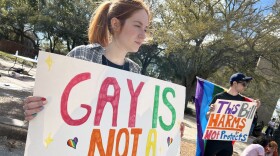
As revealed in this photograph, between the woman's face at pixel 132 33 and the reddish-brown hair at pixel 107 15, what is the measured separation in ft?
0.10

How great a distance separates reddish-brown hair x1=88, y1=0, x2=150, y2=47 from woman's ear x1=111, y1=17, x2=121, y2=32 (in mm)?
16

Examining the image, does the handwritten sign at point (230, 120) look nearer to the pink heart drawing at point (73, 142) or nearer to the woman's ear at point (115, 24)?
the woman's ear at point (115, 24)

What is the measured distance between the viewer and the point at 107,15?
2123 millimetres

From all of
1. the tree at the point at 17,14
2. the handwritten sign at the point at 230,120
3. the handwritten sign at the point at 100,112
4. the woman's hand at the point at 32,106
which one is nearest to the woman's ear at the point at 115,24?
the handwritten sign at the point at 100,112

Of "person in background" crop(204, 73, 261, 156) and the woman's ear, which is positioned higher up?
the woman's ear

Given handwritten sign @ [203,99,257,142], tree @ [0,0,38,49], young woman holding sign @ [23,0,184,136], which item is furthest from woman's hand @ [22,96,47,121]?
tree @ [0,0,38,49]

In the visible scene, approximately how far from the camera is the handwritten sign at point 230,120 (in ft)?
15.1

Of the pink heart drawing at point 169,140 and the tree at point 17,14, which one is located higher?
the tree at point 17,14

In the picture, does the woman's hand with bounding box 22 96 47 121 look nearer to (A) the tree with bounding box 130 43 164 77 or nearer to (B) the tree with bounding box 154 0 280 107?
(B) the tree with bounding box 154 0 280 107

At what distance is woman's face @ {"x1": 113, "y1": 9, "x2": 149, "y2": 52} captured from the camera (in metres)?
2.09

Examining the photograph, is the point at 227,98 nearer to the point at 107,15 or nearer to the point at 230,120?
the point at 230,120

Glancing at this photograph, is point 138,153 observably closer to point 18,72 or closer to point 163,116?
point 163,116

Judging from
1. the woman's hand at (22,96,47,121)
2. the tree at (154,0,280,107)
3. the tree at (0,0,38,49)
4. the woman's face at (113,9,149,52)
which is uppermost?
the tree at (0,0,38,49)

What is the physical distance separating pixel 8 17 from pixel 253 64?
29.9 meters
